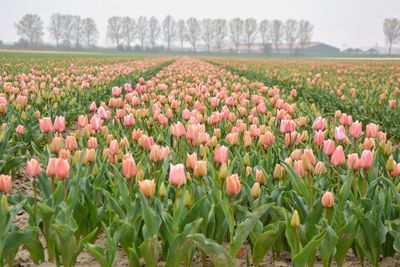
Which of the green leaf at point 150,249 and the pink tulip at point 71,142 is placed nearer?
the green leaf at point 150,249

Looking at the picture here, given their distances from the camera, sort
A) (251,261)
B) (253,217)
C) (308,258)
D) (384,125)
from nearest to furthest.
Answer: (253,217), (308,258), (251,261), (384,125)

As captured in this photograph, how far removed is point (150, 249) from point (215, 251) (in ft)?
1.19

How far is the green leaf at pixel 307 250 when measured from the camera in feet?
7.63

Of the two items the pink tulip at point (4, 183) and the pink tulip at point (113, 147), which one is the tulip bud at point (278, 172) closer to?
the pink tulip at point (113, 147)

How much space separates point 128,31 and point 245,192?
144 metres

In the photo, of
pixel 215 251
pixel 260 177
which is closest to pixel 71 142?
pixel 260 177

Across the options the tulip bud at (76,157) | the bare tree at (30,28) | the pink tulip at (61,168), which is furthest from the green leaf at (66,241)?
the bare tree at (30,28)

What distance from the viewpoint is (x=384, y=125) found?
24.4 ft

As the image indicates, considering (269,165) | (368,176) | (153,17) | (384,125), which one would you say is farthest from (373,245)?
(153,17)

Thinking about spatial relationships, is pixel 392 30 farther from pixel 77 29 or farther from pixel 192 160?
pixel 192 160

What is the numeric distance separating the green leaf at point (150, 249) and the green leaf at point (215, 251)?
23 cm

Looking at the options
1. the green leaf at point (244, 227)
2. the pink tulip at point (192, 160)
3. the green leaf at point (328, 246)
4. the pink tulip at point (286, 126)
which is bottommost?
the green leaf at point (328, 246)

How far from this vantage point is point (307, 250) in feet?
7.78

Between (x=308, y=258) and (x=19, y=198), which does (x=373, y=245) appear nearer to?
(x=308, y=258)
